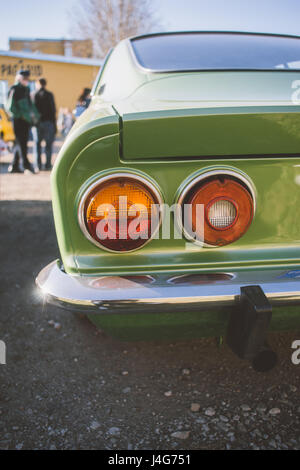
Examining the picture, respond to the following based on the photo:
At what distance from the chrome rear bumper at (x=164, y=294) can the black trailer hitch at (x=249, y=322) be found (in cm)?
4

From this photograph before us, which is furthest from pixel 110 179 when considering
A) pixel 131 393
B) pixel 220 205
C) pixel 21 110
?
pixel 21 110

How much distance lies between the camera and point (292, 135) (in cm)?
126

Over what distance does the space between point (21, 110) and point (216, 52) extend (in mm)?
5449

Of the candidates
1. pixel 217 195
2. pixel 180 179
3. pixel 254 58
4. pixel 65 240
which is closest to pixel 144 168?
pixel 180 179

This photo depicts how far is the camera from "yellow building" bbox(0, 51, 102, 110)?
20578 mm

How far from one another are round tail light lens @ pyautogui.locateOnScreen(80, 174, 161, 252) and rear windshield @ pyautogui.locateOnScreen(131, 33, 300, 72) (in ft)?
3.06

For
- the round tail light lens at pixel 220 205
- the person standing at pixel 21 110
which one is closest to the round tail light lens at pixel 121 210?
the round tail light lens at pixel 220 205

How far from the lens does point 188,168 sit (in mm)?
1294

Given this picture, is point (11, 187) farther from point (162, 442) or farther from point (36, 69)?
point (36, 69)

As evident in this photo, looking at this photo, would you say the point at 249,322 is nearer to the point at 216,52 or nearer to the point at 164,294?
the point at 164,294

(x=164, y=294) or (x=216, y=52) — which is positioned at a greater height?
(x=216, y=52)

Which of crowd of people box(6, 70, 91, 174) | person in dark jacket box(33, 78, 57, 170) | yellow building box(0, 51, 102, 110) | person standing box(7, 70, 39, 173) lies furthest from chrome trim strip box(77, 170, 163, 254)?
yellow building box(0, 51, 102, 110)

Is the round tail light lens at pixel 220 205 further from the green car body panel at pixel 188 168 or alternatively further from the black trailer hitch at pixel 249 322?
the black trailer hitch at pixel 249 322

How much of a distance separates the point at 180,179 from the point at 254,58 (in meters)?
1.24
